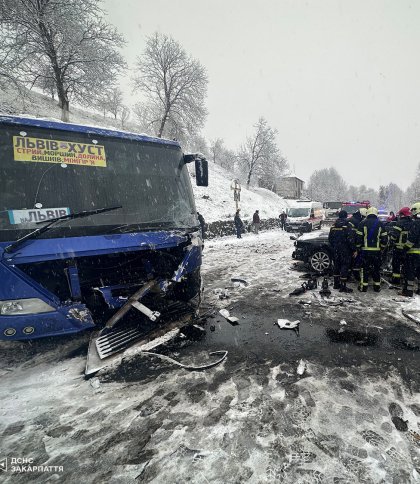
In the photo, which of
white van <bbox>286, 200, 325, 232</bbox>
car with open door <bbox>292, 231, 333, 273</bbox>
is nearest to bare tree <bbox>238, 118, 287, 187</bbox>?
white van <bbox>286, 200, 325, 232</bbox>

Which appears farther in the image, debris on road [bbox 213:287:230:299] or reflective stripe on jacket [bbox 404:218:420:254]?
debris on road [bbox 213:287:230:299]

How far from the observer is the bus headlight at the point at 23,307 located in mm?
2900

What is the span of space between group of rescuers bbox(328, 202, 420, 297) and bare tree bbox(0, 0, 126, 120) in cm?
1990

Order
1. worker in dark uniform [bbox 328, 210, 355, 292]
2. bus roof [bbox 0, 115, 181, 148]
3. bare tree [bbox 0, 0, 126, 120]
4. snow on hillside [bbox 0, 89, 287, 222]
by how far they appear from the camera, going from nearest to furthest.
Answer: bus roof [bbox 0, 115, 181, 148]
worker in dark uniform [bbox 328, 210, 355, 292]
bare tree [bbox 0, 0, 126, 120]
snow on hillside [bbox 0, 89, 287, 222]

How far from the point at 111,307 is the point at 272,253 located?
10.0m

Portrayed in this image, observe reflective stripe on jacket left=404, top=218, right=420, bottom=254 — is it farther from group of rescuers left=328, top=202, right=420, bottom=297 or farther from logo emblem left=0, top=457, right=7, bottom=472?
logo emblem left=0, top=457, right=7, bottom=472

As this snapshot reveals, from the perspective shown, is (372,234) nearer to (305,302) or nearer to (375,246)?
(375,246)

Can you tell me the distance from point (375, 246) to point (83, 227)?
6119 mm

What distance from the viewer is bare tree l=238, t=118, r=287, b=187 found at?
48406 millimetres

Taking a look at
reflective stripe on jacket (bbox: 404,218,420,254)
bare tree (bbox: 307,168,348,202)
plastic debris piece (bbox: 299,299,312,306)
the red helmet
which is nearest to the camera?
plastic debris piece (bbox: 299,299,312,306)

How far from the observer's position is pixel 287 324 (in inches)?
182

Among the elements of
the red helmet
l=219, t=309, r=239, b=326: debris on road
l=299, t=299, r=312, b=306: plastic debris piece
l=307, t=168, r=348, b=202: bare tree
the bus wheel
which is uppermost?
l=307, t=168, r=348, b=202: bare tree

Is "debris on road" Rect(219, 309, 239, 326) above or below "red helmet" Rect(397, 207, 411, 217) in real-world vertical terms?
below

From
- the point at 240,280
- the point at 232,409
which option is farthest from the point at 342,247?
the point at 232,409
